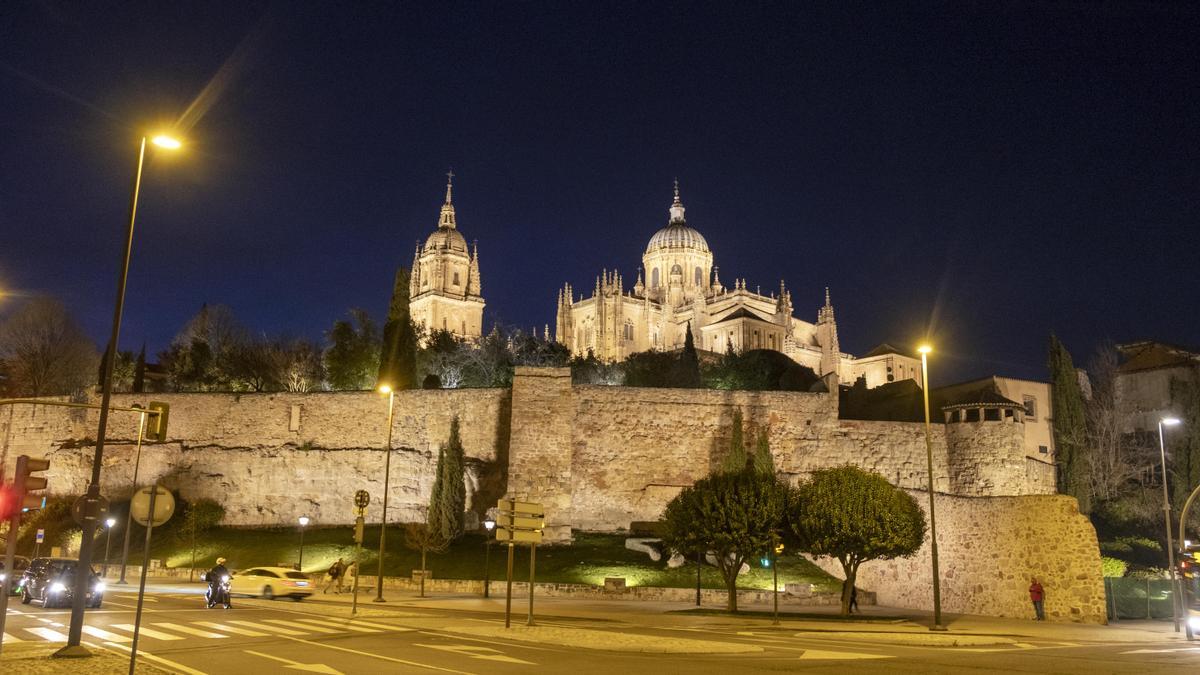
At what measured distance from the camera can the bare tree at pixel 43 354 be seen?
57.8 metres

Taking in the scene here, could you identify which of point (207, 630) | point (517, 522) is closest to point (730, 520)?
point (517, 522)

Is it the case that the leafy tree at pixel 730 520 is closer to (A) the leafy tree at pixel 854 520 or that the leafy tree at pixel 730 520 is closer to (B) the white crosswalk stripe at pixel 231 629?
(A) the leafy tree at pixel 854 520

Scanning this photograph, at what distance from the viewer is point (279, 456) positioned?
44.4 meters

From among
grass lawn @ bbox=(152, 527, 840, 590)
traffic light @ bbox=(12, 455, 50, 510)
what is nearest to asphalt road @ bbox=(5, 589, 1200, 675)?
traffic light @ bbox=(12, 455, 50, 510)

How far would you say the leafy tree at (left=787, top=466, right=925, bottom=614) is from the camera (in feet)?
86.1

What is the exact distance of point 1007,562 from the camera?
1057 inches

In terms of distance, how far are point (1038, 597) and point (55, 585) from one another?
2554 cm

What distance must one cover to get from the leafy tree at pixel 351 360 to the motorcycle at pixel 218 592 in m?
33.5

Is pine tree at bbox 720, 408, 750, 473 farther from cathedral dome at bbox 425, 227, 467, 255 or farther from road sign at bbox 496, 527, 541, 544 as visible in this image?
cathedral dome at bbox 425, 227, 467, 255

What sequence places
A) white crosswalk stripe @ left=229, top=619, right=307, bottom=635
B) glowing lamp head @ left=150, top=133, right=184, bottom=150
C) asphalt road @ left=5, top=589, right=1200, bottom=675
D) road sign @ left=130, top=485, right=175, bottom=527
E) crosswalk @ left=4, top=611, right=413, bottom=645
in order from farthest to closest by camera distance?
white crosswalk stripe @ left=229, top=619, right=307, bottom=635 → crosswalk @ left=4, top=611, right=413, bottom=645 → glowing lamp head @ left=150, top=133, right=184, bottom=150 → asphalt road @ left=5, top=589, right=1200, bottom=675 → road sign @ left=130, top=485, right=175, bottom=527

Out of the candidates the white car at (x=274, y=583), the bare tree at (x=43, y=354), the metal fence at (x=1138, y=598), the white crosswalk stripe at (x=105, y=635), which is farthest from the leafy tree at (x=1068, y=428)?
the bare tree at (x=43, y=354)

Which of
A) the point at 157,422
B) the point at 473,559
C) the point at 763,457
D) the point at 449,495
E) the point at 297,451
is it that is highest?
the point at 763,457

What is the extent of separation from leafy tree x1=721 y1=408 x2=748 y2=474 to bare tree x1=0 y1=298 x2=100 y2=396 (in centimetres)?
4342

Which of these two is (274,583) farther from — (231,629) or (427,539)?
(231,629)
